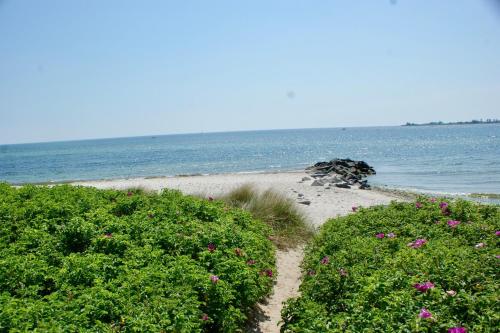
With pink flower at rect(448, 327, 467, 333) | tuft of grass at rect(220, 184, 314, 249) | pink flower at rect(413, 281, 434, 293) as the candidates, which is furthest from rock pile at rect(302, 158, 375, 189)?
pink flower at rect(448, 327, 467, 333)

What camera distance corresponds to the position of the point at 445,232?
720 centimetres

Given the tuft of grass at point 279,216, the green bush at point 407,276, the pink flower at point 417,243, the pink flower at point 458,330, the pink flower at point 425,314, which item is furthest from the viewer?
the tuft of grass at point 279,216

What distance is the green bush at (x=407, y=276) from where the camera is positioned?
420 cm

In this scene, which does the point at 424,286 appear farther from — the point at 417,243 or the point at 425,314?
the point at 417,243

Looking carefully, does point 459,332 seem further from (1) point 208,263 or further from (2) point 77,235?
(2) point 77,235

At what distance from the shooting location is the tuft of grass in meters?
10.9

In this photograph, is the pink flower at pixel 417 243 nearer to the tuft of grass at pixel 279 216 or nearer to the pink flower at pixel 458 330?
the pink flower at pixel 458 330

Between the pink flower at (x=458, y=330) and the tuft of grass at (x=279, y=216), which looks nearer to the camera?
the pink flower at (x=458, y=330)

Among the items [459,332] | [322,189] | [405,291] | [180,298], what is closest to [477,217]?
[405,291]

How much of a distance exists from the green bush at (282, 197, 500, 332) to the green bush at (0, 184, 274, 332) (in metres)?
1.01

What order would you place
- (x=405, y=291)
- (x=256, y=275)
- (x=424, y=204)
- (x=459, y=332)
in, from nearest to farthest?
(x=459, y=332), (x=405, y=291), (x=256, y=275), (x=424, y=204)

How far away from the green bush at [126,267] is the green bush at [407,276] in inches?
39.8

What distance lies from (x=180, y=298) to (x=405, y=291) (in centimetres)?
262

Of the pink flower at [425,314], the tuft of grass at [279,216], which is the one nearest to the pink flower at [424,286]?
the pink flower at [425,314]
